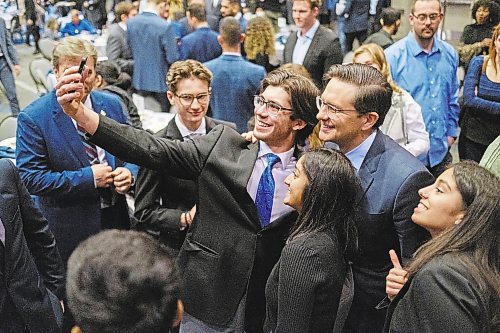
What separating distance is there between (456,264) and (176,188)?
134cm

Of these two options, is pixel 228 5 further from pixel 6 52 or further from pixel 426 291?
pixel 426 291

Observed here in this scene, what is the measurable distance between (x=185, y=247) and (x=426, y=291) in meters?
0.99

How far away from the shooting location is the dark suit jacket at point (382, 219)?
207 cm

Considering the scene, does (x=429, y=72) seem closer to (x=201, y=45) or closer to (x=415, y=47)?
(x=415, y=47)

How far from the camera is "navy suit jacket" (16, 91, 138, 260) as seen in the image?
2545 mm

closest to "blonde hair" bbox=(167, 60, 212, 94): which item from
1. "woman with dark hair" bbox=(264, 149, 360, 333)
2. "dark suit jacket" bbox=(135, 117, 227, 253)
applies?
"dark suit jacket" bbox=(135, 117, 227, 253)

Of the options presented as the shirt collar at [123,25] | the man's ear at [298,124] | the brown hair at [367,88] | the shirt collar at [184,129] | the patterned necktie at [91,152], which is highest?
the brown hair at [367,88]

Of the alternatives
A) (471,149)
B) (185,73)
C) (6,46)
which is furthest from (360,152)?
(6,46)

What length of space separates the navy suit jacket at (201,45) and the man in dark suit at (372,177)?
3.28 m

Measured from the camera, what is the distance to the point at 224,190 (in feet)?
7.20

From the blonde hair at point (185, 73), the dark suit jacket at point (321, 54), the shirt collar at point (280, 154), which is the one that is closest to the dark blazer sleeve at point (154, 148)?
the shirt collar at point (280, 154)

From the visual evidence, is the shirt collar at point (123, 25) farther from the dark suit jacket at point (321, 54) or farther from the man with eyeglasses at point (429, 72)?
the man with eyeglasses at point (429, 72)

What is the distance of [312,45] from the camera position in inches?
184

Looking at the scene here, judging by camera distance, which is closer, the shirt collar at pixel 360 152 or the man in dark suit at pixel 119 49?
the shirt collar at pixel 360 152
